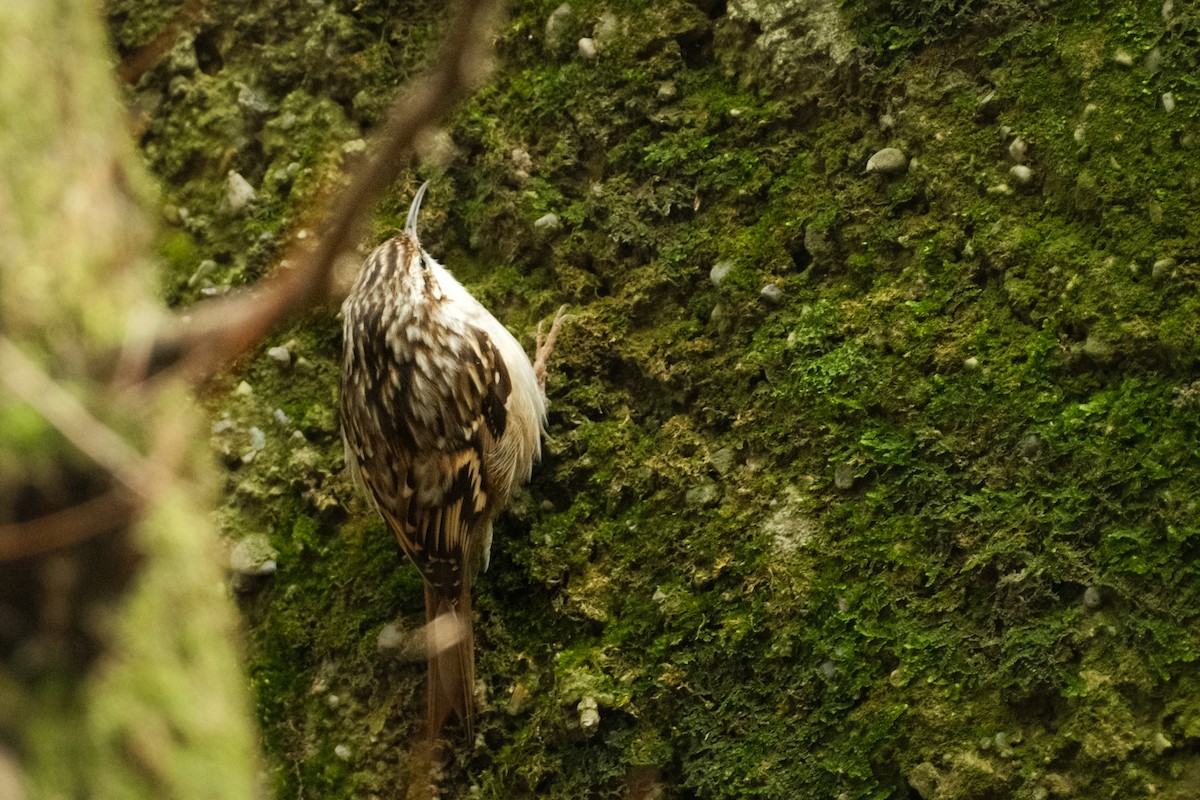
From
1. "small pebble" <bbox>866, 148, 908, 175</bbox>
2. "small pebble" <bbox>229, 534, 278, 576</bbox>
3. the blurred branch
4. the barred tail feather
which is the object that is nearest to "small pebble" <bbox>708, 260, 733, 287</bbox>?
"small pebble" <bbox>866, 148, 908, 175</bbox>

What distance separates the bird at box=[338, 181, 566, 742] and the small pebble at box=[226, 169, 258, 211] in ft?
2.40

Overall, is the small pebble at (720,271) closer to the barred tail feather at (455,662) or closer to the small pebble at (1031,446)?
the small pebble at (1031,446)

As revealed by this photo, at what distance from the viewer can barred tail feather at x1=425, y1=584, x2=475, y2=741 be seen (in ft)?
8.53

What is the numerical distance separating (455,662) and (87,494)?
5.10ft

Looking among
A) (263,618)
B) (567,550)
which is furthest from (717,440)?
(263,618)

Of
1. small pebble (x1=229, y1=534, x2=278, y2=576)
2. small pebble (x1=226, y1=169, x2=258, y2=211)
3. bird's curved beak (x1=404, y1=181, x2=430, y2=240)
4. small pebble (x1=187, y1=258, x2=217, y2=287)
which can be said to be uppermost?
small pebble (x1=226, y1=169, x2=258, y2=211)

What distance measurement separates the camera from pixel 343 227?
112 cm

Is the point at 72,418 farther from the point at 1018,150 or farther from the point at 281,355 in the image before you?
the point at 281,355

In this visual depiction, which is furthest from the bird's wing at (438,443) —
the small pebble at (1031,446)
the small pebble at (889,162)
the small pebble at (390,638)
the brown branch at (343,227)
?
the brown branch at (343,227)

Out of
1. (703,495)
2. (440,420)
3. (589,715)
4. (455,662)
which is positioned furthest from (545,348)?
(589,715)

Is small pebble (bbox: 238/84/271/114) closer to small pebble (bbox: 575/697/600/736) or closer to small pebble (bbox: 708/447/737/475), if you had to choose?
small pebble (bbox: 708/447/737/475)

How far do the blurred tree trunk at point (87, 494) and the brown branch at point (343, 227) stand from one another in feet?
0.27

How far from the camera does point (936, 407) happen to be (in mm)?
2430

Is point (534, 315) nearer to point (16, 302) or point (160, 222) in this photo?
point (160, 222)
